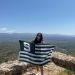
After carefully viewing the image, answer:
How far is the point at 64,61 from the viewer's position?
12172 mm

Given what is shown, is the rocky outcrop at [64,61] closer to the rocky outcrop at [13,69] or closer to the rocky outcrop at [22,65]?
the rocky outcrop at [22,65]

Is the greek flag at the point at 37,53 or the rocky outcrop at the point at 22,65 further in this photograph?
the rocky outcrop at the point at 22,65

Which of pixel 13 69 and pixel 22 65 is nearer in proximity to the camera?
pixel 13 69

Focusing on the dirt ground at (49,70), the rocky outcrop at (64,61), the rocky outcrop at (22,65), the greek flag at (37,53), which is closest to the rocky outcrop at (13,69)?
the rocky outcrop at (22,65)

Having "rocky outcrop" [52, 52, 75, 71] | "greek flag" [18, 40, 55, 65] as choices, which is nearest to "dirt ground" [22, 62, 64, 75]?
"rocky outcrop" [52, 52, 75, 71]

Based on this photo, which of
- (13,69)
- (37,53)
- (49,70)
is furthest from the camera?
(49,70)

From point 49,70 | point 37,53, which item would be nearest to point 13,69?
point 49,70

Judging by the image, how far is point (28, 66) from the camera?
11922 mm

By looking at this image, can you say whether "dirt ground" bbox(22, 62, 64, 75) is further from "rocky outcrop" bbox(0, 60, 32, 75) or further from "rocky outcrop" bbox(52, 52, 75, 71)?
"rocky outcrop" bbox(52, 52, 75, 71)

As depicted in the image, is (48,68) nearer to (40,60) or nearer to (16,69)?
(16,69)

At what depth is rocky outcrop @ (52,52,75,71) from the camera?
11.6m

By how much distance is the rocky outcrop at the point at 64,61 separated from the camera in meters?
11.6

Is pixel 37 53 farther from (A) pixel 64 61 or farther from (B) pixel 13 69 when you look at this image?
(A) pixel 64 61

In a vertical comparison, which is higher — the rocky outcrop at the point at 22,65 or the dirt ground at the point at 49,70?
the rocky outcrop at the point at 22,65
